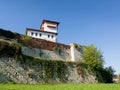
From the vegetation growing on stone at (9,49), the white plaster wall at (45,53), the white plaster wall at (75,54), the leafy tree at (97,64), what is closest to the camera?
the vegetation growing on stone at (9,49)

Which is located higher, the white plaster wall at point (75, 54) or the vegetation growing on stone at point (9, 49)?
the white plaster wall at point (75, 54)

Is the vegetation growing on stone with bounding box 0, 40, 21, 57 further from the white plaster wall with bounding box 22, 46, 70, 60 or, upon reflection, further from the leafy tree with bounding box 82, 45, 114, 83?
the leafy tree with bounding box 82, 45, 114, 83

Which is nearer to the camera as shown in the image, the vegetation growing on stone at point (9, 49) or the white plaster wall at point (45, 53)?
the vegetation growing on stone at point (9, 49)

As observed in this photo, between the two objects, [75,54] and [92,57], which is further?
[75,54]

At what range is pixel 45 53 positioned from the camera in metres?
42.0

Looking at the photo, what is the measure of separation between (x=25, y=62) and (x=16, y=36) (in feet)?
37.2

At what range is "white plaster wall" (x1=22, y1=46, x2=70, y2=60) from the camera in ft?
130

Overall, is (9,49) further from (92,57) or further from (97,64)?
(92,57)

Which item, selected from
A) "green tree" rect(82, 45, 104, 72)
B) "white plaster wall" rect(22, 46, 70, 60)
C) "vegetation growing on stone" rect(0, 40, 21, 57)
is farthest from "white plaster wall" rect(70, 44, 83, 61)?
"vegetation growing on stone" rect(0, 40, 21, 57)

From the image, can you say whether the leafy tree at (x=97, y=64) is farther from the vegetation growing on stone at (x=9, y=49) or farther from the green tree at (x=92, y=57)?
the vegetation growing on stone at (x=9, y=49)

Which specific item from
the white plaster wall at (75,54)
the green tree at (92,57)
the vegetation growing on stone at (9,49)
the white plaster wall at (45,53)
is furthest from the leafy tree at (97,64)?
the vegetation growing on stone at (9,49)

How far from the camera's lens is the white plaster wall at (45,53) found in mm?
39506

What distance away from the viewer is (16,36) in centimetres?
3966

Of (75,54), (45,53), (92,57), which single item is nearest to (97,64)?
(92,57)
